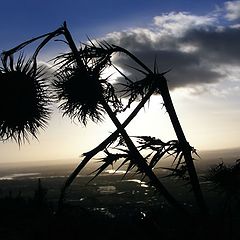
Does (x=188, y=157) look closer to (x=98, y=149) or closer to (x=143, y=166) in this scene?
(x=143, y=166)

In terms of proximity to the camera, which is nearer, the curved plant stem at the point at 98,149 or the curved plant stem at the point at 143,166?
the curved plant stem at the point at 98,149

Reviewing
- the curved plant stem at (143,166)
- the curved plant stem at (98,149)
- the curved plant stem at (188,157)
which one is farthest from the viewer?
the curved plant stem at (188,157)

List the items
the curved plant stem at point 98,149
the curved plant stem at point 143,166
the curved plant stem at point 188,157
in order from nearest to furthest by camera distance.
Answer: the curved plant stem at point 98,149 → the curved plant stem at point 143,166 → the curved plant stem at point 188,157

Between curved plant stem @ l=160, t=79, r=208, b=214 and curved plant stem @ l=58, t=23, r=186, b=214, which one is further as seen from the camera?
curved plant stem @ l=160, t=79, r=208, b=214

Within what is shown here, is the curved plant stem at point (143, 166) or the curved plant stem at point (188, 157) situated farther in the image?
the curved plant stem at point (188, 157)

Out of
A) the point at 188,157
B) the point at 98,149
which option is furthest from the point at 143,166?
the point at 98,149

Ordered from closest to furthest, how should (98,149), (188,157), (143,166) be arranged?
(98,149) → (143,166) → (188,157)

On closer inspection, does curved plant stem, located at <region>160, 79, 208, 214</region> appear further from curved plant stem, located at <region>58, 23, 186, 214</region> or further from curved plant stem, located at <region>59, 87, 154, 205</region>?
curved plant stem, located at <region>59, 87, 154, 205</region>

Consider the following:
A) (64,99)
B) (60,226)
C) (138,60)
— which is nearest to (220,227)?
(60,226)

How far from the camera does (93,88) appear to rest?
275 inches

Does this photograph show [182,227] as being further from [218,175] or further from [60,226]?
[60,226]

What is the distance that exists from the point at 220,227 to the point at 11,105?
183 inches

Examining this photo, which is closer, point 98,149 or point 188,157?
point 98,149

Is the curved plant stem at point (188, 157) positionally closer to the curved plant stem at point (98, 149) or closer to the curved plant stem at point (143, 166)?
the curved plant stem at point (143, 166)
